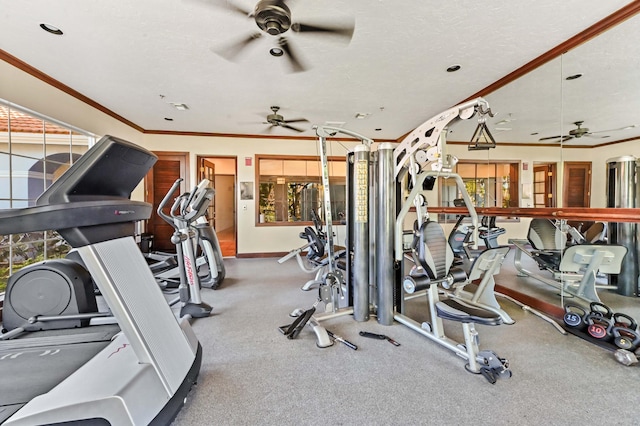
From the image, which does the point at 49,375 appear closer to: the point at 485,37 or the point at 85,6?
the point at 85,6

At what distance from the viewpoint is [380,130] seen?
5816 mm

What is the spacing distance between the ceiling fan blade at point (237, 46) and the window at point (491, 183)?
3851mm

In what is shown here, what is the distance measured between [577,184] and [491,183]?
5.91 ft

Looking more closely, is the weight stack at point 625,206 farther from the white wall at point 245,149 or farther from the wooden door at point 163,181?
the wooden door at point 163,181

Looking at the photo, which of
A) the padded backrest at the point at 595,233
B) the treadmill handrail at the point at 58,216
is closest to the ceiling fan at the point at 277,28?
the treadmill handrail at the point at 58,216

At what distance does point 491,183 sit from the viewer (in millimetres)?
4695

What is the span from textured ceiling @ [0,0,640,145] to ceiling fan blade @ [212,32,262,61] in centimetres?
3

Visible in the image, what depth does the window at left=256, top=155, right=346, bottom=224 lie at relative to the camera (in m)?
6.26

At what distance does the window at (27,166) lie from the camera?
2898 mm

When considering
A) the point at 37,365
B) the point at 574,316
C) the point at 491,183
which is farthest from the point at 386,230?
the point at 491,183

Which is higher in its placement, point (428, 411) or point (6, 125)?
point (6, 125)

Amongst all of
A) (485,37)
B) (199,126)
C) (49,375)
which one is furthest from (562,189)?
(199,126)

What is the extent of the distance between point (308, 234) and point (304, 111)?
2188mm

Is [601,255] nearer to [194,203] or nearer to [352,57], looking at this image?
[352,57]
